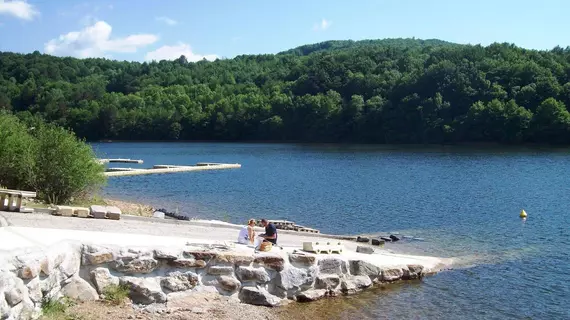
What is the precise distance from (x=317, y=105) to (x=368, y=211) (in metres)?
109

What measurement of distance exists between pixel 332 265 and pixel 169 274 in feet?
16.8

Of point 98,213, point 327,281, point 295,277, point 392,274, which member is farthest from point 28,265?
point 392,274

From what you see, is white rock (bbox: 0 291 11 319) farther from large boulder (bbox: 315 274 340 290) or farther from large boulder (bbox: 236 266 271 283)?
large boulder (bbox: 315 274 340 290)

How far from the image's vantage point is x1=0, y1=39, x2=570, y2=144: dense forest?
380 feet

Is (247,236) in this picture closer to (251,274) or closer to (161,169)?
(251,274)

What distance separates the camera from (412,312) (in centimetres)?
1741

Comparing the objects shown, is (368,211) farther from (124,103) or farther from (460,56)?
(124,103)

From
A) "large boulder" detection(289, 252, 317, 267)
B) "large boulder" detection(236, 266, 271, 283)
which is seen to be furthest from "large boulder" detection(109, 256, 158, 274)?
"large boulder" detection(289, 252, 317, 267)

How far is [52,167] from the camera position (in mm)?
27938

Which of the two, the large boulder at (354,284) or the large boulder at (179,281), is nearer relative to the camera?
the large boulder at (179,281)

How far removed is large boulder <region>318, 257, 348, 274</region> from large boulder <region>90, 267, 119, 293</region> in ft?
19.8

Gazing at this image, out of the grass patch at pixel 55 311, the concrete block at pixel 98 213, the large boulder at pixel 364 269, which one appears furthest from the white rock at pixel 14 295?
the concrete block at pixel 98 213

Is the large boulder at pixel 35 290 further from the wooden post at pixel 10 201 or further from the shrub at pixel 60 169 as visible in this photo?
the shrub at pixel 60 169

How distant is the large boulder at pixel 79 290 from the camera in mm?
13517
